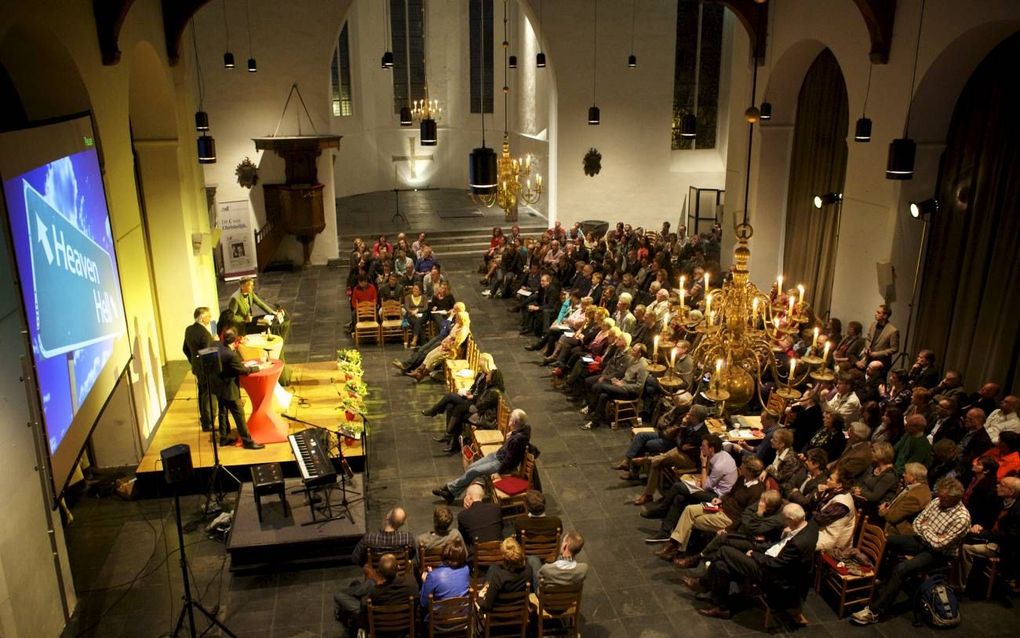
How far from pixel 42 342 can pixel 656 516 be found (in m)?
5.49

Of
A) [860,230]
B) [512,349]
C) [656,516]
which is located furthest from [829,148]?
[656,516]

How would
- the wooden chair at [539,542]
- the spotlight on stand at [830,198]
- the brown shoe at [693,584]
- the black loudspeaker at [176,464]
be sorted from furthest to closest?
the spotlight on stand at [830,198], the brown shoe at [693,584], the wooden chair at [539,542], the black loudspeaker at [176,464]

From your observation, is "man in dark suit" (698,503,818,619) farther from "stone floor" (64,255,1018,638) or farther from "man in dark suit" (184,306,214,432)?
"man in dark suit" (184,306,214,432)

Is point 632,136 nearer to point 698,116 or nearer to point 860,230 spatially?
point 698,116

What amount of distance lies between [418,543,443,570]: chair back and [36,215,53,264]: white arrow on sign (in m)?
3.48

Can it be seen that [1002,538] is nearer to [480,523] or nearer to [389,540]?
[480,523]

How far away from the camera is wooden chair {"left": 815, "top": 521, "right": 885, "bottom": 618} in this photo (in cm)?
631

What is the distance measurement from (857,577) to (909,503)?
75cm

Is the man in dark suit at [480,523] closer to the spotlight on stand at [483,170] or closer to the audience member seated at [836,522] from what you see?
the audience member seated at [836,522]

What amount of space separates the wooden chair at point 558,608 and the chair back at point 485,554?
0.49m

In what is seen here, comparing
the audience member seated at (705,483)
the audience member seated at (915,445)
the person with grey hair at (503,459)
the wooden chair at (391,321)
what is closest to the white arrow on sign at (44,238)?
the person with grey hair at (503,459)

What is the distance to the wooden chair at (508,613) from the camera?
572cm

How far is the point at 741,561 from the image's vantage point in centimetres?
616

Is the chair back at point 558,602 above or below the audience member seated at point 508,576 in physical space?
below
